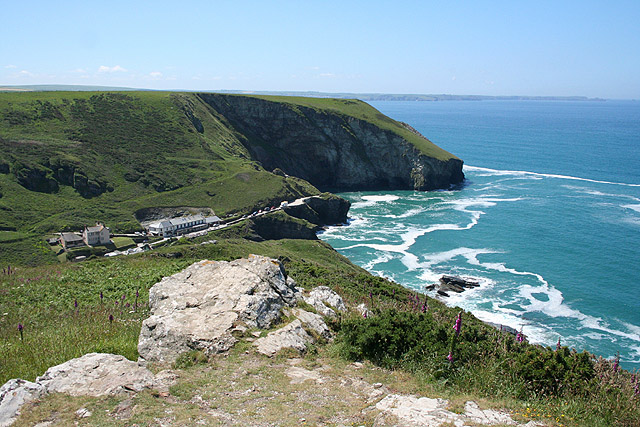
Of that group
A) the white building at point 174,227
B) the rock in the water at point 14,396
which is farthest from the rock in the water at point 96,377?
the white building at point 174,227

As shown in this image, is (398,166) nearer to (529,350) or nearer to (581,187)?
(581,187)

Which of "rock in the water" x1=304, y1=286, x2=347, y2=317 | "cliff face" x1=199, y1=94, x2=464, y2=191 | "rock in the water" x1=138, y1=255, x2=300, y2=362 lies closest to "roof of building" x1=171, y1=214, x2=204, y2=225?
"cliff face" x1=199, y1=94, x2=464, y2=191

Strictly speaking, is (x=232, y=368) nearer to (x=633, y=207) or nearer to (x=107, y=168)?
(x=107, y=168)

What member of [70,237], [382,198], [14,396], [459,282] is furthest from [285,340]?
[382,198]

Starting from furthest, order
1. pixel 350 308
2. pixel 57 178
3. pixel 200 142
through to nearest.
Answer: pixel 200 142 → pixel 57 178 → pixel 350 308

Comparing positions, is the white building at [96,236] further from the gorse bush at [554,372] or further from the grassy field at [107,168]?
the gorse bush at [554,372]

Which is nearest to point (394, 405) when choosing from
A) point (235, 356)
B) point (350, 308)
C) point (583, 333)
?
point (235, 356)

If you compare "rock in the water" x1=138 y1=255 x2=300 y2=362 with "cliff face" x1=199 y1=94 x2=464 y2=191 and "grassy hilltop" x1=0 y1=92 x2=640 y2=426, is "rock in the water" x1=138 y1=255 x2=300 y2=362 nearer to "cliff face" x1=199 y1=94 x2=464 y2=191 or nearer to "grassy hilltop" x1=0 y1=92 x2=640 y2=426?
"grassy hilltop" x1=0 y1=92 x2=640 y2=426
